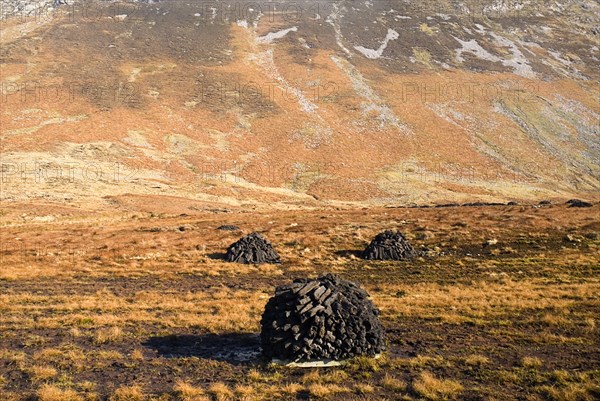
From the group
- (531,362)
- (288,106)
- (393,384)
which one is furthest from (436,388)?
(288,106)

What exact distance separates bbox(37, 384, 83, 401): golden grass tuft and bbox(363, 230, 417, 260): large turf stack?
24.8 m

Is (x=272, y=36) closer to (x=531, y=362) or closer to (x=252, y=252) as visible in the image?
(x=252, y=252)

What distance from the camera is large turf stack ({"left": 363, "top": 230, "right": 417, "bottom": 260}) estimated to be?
34.2 m

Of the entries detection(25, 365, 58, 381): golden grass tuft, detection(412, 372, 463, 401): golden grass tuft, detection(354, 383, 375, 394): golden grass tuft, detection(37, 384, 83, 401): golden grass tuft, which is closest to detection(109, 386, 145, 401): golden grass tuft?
detection(37, 384, 83, 401): golden grass tuft

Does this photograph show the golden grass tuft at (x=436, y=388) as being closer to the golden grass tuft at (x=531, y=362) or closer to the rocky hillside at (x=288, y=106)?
the golden grass tuft at (x=531, y=362)

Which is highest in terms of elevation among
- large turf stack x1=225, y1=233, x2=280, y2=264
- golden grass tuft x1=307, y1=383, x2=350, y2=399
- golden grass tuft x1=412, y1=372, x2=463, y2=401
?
golden grass tuft x1=412, y1=372, x2=463, y2=401

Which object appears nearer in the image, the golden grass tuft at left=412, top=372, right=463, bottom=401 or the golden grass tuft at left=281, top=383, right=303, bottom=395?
the golden grass tuft at left=412, top=372, right=463, bottom=401

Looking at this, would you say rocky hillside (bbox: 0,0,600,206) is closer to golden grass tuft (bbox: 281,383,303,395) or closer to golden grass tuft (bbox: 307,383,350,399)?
golden grass tuft (bbox: 281,383,303,395)

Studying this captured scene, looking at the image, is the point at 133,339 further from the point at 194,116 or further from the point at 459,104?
the point at 459,104

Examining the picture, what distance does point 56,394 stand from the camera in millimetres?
12461

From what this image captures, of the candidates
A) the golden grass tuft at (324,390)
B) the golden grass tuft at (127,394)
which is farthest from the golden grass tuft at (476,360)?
the golden grass tuft at (127,394)

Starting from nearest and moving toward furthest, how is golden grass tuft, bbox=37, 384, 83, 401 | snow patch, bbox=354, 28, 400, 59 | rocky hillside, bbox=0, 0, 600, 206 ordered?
1. golden grass tuft, bbox=37, 384, 83, 401
2. rocky hillside, bbox=0, 0, 600, 206
3. snow patch, bbox=354, 28, 400, 59

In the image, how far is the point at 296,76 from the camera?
118m

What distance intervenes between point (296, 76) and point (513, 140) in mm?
A: 56296
